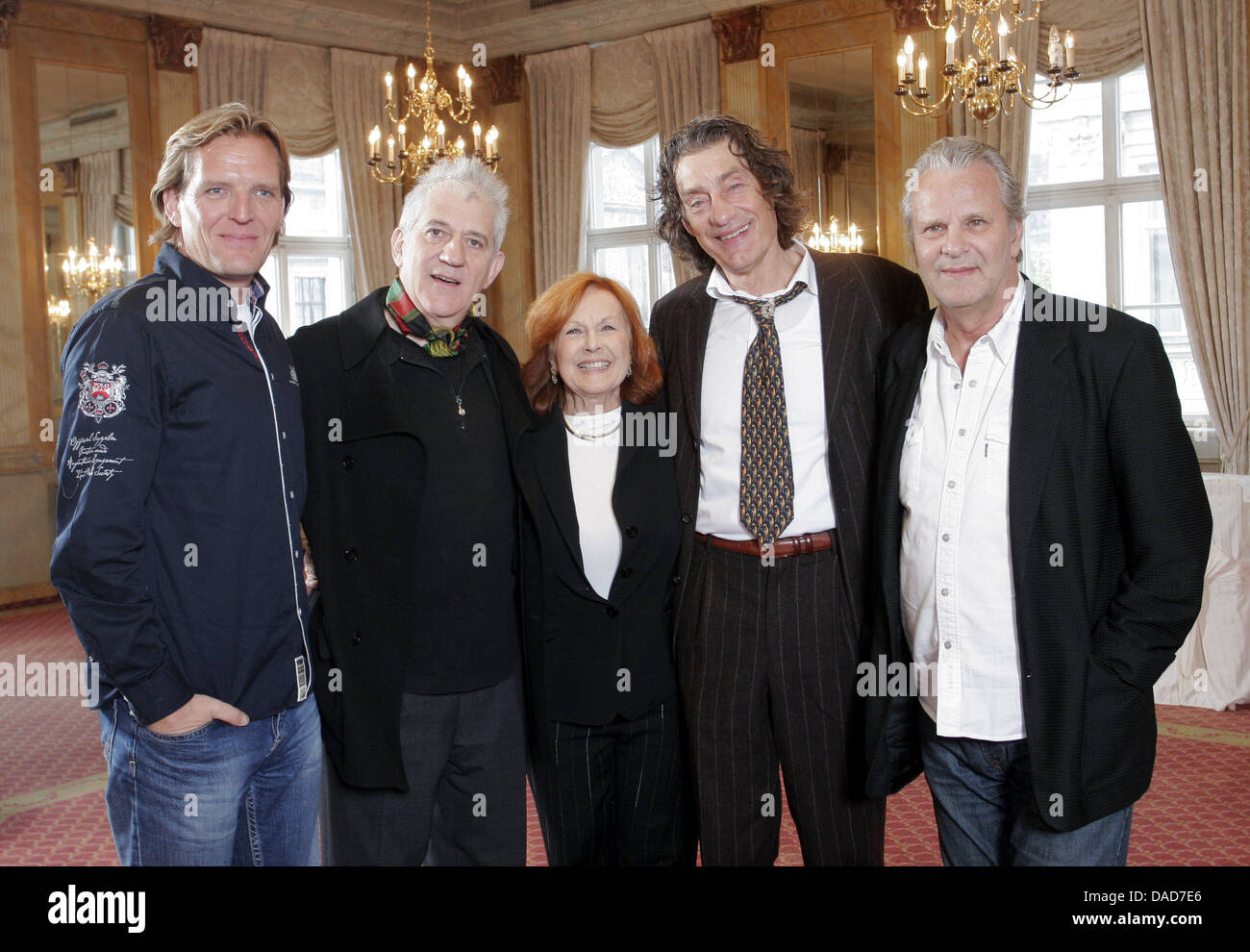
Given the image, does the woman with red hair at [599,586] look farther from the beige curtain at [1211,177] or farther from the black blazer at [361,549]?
the beige curtain at [1211,177]

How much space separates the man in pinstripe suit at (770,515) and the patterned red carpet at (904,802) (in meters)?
1.19

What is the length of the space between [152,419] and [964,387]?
1373 mm

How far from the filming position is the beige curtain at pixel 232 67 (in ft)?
28.9

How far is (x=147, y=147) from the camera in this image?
868cm

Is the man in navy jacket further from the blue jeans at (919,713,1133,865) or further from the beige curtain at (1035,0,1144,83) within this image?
the beige curtain at (1035,0,1144,83)

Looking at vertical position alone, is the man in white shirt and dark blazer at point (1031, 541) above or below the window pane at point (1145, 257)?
below

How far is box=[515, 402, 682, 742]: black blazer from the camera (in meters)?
2.40

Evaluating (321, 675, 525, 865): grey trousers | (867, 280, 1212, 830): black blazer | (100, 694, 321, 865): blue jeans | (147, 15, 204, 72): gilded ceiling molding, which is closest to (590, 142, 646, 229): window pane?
(147, 15, 204, 72): gilded ceiling molding

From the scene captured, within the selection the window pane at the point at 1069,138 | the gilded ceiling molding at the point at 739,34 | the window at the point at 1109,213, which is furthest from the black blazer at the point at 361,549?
the gilded ceiling molding at the point at 739,34

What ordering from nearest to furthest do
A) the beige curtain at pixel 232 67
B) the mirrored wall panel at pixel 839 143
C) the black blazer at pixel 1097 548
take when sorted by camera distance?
the black blazer at pixel 1097 548 < the mirrored wall panel at pixel 839 143 < the beige curtain at pixel 232 67

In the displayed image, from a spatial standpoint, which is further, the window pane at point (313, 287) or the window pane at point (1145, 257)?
the window pane at point (313, 287)

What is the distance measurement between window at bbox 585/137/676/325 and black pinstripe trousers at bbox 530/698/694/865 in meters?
7.83

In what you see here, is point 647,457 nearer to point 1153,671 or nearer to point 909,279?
point 909,279
